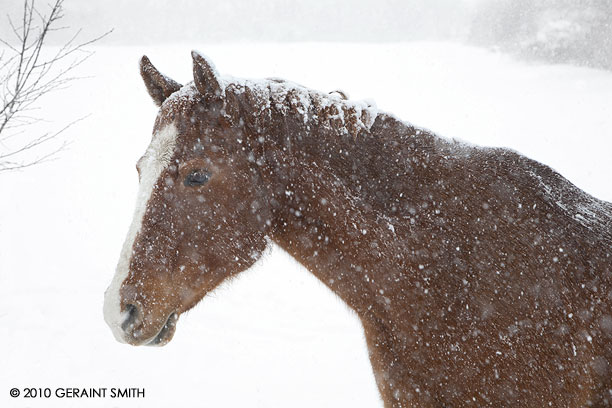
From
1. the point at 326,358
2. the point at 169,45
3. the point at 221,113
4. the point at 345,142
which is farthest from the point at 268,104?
the point at 169,45

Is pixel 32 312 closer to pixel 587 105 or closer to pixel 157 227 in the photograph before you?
pixel 157 227

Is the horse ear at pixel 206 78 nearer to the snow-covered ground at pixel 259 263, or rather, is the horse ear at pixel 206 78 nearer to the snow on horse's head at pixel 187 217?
the snow on horse's head at pixel 187 217

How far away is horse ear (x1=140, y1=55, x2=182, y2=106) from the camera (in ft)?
7.70

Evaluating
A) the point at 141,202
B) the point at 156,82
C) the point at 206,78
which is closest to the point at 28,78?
the point at 156,82

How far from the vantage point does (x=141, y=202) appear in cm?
197

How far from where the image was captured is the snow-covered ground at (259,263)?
19.9 ft

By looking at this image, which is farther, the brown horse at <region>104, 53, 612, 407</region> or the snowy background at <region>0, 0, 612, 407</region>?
the snowy background at <region>0, 0, 612, 407</region>

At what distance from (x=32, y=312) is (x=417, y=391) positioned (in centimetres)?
750

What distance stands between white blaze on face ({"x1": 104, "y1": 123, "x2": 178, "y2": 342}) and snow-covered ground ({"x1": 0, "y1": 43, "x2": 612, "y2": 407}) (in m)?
0.53

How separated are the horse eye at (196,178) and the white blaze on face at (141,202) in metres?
0.11

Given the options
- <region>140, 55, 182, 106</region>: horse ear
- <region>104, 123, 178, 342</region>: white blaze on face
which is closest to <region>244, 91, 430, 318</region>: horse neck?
<region>104, 123, 178, 342</region>: white blaze on face

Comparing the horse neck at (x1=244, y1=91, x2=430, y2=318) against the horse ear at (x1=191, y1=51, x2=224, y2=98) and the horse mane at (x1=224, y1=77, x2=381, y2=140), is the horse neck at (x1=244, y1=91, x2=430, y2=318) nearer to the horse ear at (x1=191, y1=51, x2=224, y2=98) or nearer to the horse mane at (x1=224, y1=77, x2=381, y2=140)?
the horse mane at (x1=224, y1=77, x2=381, y2=140)

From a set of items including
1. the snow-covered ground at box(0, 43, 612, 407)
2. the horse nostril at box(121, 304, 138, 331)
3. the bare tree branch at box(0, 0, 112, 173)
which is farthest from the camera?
the snow-covered ground at box(0, 43, 612, 407)

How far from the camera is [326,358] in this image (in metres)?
6.83
